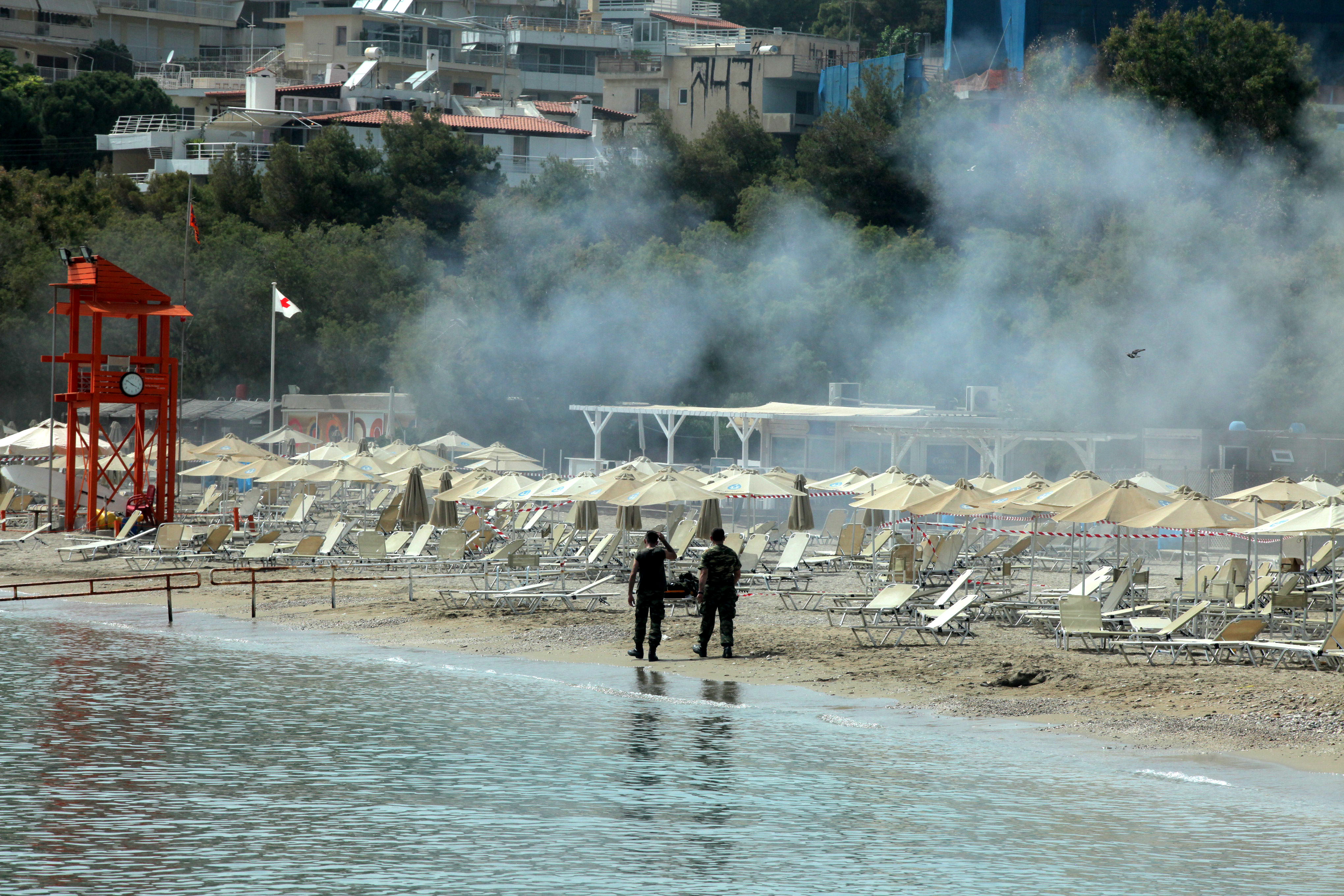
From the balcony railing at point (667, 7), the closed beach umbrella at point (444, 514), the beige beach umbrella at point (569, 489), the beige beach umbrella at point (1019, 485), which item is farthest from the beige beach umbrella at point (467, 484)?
the balcony railing at point (667, 7)

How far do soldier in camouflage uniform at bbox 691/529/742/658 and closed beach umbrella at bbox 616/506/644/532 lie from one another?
9.11 m

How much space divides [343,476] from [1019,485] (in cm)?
1455

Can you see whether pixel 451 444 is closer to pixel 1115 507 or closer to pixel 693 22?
pixel 1115 507

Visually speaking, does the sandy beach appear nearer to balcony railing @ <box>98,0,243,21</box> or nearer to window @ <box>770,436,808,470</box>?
window @ <box>770,436,808,470</box>

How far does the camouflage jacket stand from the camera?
15586mm

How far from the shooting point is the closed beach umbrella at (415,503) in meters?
27.4

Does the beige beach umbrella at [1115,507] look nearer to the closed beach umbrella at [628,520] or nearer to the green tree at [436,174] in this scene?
the closed beach umbrella at [628,520]

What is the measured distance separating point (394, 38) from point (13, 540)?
226 feet

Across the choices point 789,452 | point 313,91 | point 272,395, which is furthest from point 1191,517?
point 313,91

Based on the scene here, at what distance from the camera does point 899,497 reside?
71.2 feet

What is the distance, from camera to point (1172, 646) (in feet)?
49.9

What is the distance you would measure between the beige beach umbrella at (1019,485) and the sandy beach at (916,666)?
2817 mm

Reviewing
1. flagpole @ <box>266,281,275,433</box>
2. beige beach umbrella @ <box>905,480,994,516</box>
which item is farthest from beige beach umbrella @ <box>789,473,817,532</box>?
flagpole @ <box>266,281,275,433</box>

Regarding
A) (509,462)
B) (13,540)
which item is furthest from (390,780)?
(509,462)
